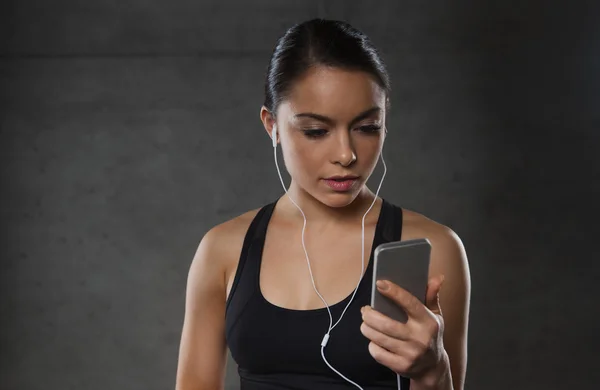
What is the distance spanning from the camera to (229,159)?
2.62 metres

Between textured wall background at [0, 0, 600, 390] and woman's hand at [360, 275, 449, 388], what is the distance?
4.94ft

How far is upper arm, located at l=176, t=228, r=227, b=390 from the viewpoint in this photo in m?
1.58

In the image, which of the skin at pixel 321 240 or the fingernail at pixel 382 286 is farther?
the skin at pixel 321 240

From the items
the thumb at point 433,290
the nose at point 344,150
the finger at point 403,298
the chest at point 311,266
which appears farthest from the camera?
the chest at point 311,266

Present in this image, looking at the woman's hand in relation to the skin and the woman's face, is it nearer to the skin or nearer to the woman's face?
the skin

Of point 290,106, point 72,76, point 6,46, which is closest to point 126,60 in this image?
point 72,76

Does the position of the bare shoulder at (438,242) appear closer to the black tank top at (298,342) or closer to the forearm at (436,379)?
the black tank top at (298,342)

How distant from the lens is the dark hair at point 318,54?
139cm

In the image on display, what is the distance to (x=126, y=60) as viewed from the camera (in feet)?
8.58

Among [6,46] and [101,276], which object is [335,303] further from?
[6,46]

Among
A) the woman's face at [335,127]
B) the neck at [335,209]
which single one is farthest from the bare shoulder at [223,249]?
the woman's face at [335,127]

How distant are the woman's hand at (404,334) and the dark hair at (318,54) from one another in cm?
48

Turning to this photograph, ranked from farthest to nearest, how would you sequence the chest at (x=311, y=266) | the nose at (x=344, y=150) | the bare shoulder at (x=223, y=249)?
the bare shoulder at (x=223, y=249) → the chest at (x=311, y=266) → the nose at (x=344, y=150)

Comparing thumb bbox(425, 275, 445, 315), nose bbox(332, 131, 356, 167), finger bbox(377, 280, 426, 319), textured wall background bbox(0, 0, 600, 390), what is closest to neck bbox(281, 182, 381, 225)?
nose bbox(332, 131, 356, 167)
